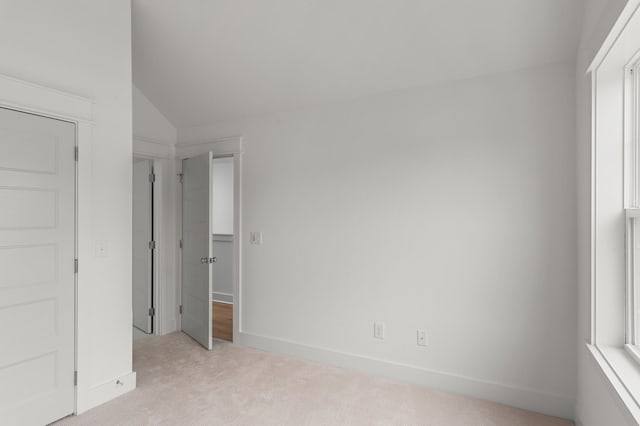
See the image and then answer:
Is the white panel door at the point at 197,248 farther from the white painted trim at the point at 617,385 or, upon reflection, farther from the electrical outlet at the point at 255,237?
the white painted trim at the point at 617,385

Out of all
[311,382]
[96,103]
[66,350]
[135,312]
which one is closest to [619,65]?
[311,382]

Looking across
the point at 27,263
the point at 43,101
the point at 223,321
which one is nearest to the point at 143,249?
the point at 223,321

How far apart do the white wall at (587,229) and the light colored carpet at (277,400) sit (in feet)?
1.62

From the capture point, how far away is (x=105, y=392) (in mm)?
2598

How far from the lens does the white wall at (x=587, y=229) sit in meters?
1.58

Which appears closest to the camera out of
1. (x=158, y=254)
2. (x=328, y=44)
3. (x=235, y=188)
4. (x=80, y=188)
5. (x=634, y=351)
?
(x=634, y=351)

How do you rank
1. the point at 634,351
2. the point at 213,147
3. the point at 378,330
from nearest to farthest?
1. the point at 634,351
2. the point at 378,330
3. the point at 213,147

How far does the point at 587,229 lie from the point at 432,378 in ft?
5.11

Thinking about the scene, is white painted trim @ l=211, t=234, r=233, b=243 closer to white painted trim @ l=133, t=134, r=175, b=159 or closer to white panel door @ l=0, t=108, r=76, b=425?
white painted trim @ l=133, t=134, r=175, b=159

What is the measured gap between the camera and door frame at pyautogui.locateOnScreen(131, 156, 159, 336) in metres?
4.14

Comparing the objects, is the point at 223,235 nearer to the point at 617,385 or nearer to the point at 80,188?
the point at 80,188

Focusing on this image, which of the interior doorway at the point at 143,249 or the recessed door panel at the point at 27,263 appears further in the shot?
the interior doorway at the point at 143,249

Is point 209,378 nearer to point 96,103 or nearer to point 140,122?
point 96,103

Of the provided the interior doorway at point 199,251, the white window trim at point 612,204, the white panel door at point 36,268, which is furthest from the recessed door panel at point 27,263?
the white window trim at point 612,204
